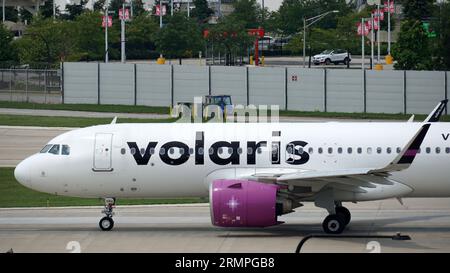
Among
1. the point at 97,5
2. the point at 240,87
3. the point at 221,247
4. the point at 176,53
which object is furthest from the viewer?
the point at 97,5

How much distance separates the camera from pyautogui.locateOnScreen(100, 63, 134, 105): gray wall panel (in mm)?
64875

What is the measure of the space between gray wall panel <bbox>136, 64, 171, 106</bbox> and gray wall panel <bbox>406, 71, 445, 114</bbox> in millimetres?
15885

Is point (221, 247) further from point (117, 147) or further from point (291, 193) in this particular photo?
point (117, 147)

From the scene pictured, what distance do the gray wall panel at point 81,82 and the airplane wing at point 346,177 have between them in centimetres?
4123

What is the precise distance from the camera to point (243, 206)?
24.0 meters

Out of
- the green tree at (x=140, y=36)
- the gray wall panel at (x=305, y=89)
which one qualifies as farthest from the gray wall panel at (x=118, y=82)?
the green tree at (x=140, y=36)

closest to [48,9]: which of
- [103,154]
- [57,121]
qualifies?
[57,121]

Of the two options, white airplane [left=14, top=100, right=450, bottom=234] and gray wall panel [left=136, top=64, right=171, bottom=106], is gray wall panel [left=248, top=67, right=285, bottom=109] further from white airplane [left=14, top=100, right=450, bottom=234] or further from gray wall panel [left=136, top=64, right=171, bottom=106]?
white airplane [left=14, top=100, right=450, bottom=234]

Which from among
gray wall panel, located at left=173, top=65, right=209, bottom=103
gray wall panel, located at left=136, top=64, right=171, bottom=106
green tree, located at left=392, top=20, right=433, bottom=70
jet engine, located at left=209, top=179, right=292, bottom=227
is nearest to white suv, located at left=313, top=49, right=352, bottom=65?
green tree, located at left=392, top=20, right=433, bottom=70

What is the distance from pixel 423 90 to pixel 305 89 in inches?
295

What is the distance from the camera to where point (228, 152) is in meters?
25.8

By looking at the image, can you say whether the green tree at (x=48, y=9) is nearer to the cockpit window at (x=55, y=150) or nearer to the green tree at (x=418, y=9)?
the green tree at (x=418, y=9)

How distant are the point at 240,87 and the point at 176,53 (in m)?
30.2
